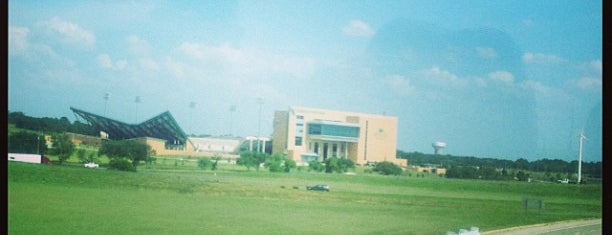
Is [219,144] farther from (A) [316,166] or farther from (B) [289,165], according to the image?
(A) [316,166]

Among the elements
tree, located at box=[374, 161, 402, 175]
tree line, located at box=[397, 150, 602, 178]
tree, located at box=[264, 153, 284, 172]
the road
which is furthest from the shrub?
the road

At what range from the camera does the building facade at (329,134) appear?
536 cm

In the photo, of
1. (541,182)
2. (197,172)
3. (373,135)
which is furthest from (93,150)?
(541,182)

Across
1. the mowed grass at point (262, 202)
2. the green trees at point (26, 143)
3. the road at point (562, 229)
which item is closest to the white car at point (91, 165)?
the mowed grass at point (262, 202)

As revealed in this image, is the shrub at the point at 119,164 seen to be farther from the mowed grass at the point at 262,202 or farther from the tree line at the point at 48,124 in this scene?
the tree line at the point at 48,124

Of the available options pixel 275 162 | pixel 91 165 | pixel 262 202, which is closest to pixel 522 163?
pixel 275 162

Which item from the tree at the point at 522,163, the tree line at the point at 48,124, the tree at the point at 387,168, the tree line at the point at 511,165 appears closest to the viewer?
the tree line at the point at 48,124

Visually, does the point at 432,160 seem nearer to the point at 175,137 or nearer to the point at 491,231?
the point at 491,231

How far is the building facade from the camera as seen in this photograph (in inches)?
211

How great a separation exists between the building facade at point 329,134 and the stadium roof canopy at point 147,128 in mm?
785

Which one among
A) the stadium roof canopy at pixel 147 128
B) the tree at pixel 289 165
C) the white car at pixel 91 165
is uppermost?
the stadium roof canopy at pixel 147 128

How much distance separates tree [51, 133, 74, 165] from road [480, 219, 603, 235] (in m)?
3.57

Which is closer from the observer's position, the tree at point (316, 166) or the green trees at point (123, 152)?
the green trees at point (123, 152)

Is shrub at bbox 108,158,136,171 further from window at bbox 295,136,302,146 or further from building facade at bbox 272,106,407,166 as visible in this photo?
window at bbox 295,136,302,146
